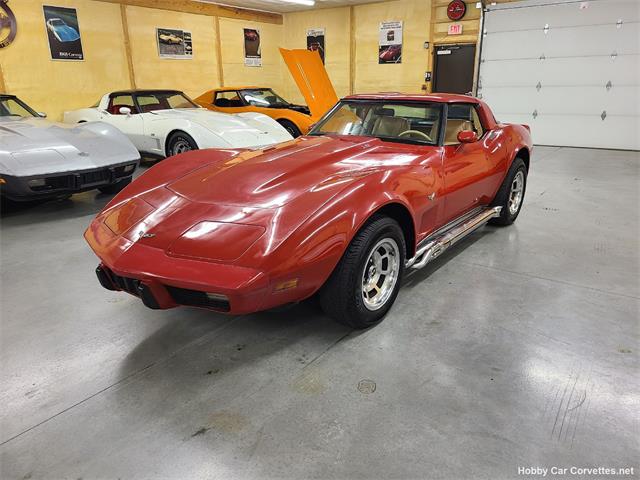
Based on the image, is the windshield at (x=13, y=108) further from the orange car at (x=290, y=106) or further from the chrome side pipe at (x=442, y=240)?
the chrome side pipe at (x=442, y=240)

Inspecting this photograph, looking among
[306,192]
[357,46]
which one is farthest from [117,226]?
[357,46]

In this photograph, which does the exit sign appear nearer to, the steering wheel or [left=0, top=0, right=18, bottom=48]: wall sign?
the steering wheel

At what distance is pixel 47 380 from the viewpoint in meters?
2.09

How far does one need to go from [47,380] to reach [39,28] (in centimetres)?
983

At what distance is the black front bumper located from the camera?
4227mm

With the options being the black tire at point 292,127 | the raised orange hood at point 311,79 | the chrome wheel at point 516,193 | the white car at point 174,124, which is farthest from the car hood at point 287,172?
the black tire at point 292,127

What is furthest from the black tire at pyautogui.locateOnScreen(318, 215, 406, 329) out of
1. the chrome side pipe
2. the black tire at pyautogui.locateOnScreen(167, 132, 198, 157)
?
the black tire at pyautogui.locateOnScreen(167, 132, 198, 157)

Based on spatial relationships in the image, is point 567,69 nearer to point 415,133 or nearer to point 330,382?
point 415,133

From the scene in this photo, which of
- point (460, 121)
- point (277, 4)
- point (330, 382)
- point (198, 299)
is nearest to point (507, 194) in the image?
point (460, 121)

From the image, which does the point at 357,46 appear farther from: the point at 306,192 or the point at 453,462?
the point at 453,462

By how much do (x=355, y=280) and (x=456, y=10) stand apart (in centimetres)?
1091

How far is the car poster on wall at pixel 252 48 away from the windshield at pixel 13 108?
8615mm

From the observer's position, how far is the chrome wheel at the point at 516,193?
14.0 ft

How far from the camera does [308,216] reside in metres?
2.05
